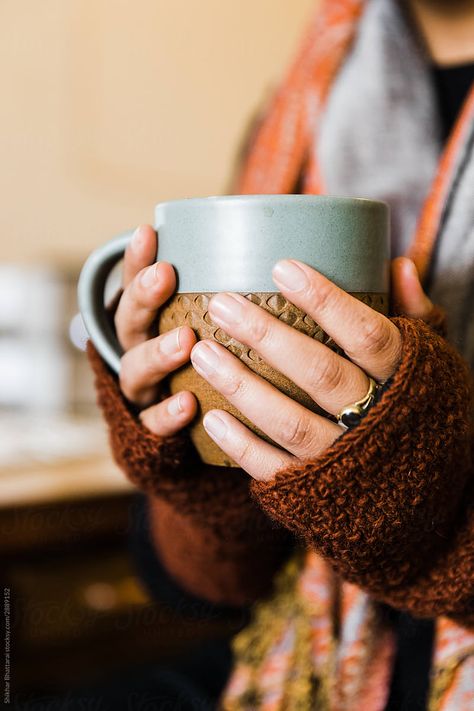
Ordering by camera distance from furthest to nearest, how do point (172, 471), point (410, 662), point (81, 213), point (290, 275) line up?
1. point (81, 213)
2. point (410, 662)
3. point (172, 471)
4. point (290, 275)

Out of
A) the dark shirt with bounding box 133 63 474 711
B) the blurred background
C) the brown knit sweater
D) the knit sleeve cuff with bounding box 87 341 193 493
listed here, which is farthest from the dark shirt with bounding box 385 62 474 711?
the blurred background

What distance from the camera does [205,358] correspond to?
0.35m

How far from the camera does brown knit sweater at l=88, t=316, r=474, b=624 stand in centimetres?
35

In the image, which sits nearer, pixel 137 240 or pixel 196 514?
pixel 137 240

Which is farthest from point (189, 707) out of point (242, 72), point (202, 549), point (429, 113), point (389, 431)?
point (242, 72)

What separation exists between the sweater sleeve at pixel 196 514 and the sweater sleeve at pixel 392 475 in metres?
0.08

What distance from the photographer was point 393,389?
34 cm

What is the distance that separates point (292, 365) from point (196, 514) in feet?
0.62

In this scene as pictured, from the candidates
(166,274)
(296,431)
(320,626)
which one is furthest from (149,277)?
(320,626)

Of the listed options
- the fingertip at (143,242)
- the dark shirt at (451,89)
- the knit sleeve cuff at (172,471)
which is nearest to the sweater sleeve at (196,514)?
the knit sleeve cuff at (172,471)

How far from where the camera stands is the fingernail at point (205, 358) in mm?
346

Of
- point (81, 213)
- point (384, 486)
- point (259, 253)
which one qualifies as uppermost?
point (259, 253)

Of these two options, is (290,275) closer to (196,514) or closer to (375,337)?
(375,337)

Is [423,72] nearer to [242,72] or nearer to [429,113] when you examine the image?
[429,113]
